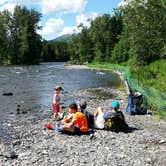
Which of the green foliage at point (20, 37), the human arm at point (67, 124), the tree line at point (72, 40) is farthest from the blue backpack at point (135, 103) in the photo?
the green foliage at point (20, 37)

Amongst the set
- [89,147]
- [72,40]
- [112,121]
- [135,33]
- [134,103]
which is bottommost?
[89,147]

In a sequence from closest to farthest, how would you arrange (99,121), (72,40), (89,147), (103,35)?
(89,147) < (99,121) < (103,35) < (72,40)

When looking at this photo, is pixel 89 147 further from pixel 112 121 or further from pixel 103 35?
pixel 103 35

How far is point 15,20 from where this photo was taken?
473 ft

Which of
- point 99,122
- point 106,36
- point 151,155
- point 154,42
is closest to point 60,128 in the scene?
point 99,122

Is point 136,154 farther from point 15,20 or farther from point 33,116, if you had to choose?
point 15,20

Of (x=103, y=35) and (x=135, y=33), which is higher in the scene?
(x=103, y=35)

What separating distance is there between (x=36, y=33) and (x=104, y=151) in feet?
447

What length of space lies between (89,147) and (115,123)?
3.45 metres

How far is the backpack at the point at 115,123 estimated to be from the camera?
19438 millimetres

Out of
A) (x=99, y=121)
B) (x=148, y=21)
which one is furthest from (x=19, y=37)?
(x=99, y=121)

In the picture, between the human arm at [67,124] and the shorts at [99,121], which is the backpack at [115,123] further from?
the human arm at [67,124]

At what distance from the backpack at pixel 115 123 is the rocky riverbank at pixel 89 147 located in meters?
0.41

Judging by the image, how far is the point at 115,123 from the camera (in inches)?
766
